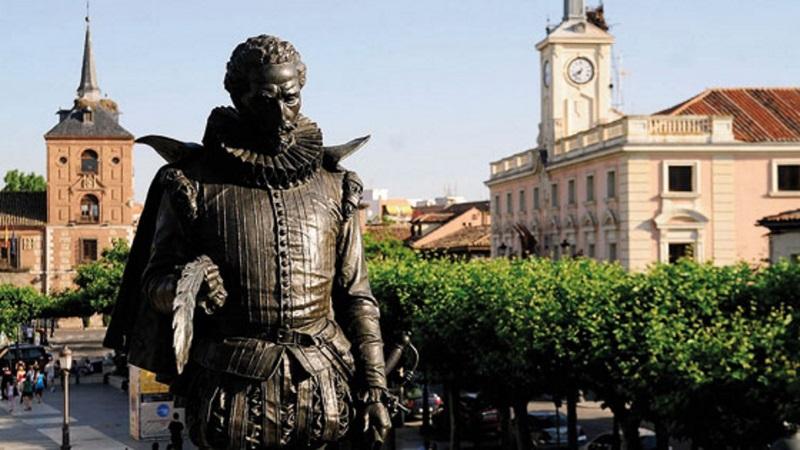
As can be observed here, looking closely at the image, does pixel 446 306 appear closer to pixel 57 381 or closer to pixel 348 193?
pixel 348 193

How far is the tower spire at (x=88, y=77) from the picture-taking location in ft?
324

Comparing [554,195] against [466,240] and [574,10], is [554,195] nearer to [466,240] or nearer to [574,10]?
[574,10]

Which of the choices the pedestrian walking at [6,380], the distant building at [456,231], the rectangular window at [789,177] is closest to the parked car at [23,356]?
the pedestrian walking at [6,380]

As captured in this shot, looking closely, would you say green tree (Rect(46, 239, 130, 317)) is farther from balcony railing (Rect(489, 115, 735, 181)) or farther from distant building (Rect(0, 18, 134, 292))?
balcony railing (Rect(489, 115, 735, 181))

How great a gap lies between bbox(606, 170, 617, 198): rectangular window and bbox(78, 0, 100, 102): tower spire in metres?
60.6

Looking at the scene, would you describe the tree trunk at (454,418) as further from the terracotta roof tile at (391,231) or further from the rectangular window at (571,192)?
the terracotta roof tile at (391,231)

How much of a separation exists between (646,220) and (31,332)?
41.1m

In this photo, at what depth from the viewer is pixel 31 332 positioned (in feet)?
236

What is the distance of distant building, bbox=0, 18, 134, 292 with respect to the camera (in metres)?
92.3

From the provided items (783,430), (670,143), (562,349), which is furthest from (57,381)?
(783,430)

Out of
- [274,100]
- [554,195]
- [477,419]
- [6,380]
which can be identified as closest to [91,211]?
[6,380]

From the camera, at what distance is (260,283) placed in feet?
19.2

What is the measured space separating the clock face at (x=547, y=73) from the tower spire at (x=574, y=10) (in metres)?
2.37

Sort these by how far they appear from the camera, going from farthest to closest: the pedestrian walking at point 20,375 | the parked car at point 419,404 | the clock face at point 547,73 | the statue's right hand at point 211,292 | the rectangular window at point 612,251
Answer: the clock face at point 547,73, the rectangular window at point 612,251, the pedestrian walking at point 20,375, the parked car at point 419,404, the statue's right hand at point 211,292
